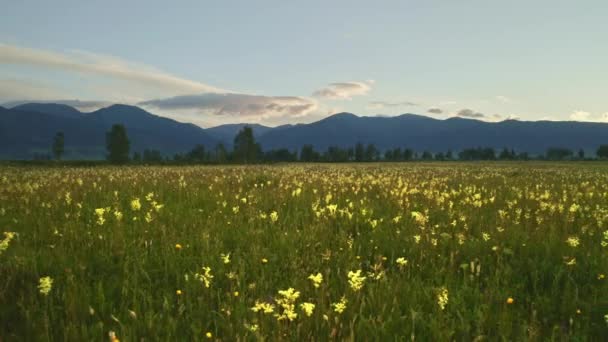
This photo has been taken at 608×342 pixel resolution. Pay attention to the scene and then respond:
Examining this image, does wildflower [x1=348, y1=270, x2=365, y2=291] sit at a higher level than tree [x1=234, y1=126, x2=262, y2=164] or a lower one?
lower

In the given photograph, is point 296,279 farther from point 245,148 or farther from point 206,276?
point 245,148

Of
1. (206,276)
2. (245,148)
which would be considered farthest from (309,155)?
(206,276)

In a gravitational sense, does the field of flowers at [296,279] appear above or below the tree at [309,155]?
below

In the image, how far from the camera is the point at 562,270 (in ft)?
15.1

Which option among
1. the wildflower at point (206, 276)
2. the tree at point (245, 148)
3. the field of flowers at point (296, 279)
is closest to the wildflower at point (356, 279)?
the field of flowers at point (296, 279)

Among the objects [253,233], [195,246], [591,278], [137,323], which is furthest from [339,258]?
[591,278]

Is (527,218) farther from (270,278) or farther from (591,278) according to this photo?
(270,278)

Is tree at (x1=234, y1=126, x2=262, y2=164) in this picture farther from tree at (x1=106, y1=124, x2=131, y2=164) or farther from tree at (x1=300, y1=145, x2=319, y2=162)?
tree at (x1=300, y1=145, x2=319, y2=162)

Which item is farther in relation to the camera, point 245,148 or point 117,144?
point 245,148

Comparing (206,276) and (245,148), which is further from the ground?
(245,148)

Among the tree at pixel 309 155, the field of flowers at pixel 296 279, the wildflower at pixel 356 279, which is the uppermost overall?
the tree at pixel 309 155

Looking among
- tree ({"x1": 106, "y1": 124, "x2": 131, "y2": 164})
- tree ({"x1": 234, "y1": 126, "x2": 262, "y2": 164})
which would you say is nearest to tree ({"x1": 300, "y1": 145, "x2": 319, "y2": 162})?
tree ({"x1": 234, "y1": 126, "x2": 262, "y2": 164})

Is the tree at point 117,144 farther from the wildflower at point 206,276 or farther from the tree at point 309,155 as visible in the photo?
the wildflower at point 206,276

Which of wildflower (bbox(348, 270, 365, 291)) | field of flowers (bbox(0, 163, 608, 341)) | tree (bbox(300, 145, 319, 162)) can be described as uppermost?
tree (bbox(300, 145, 319, 162))
